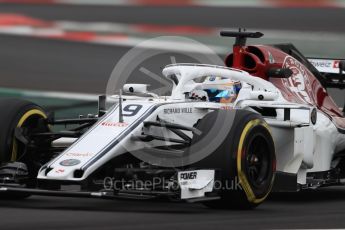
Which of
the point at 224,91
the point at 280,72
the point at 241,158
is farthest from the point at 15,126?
the point at 280,72

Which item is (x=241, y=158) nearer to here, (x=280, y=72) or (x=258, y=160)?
(x=258, y=160)

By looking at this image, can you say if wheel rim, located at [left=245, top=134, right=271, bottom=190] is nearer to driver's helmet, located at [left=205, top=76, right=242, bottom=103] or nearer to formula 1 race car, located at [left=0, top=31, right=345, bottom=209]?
formula 1 race car, located at [left=0, top=31, right=345, bottom=209]

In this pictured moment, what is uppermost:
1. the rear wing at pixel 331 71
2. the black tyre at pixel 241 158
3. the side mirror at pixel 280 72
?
the rear wing at pixel 331 71

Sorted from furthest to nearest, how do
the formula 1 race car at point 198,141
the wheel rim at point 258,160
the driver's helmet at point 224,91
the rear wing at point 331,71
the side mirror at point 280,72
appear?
the rear wing at point 331,71 < the side mirror at point 280,72 < the driver's helmet at point 224,91 < the wheel rim at point 258,160 < the formula 1 race car at point 198,141

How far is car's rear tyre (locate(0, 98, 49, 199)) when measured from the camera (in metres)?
10.7

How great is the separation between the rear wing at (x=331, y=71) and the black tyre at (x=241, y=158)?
2702 millimetres

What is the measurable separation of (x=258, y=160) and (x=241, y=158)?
1.67 feet

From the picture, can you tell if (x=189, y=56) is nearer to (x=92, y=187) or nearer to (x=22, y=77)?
(x=22, y=77)

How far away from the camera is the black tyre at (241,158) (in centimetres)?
995

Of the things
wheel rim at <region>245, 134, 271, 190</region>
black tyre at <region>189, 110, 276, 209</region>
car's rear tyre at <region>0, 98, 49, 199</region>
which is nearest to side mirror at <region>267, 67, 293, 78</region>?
black tyre at <region>189, 110, 276, 209</region>

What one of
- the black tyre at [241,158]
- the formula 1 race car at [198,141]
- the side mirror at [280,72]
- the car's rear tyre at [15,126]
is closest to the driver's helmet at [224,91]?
the formula 1 race car at [198,141]

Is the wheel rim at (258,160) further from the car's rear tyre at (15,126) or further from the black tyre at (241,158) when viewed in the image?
the car's rear tyre at (15,126)

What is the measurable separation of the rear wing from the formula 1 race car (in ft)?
2.62

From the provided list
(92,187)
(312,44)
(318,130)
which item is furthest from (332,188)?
(92,187)
